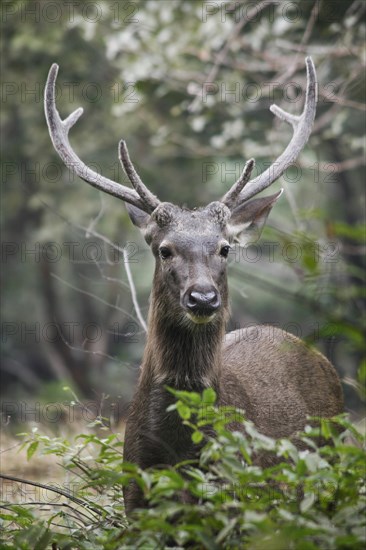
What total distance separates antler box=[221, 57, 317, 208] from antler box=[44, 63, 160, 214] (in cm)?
52

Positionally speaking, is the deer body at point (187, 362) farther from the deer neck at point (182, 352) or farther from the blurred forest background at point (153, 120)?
the blurred forest background at point (153, 120)

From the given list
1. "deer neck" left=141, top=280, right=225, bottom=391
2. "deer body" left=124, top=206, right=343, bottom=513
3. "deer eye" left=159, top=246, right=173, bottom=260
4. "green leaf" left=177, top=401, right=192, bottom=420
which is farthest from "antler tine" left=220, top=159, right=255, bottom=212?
"green leaf" left=177, top=401, right=192, bottom=420

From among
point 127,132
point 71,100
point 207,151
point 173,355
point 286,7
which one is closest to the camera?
point 173,355

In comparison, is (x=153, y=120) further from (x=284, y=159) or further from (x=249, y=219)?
(x=249, y=219)

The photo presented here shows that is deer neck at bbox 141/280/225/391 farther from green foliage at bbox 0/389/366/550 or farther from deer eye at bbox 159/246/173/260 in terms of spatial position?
green foliage at bbox 0/389/366/550

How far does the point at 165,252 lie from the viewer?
5957mm

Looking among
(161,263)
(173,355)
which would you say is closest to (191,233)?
(161,263)

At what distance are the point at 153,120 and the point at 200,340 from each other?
10.4 metres

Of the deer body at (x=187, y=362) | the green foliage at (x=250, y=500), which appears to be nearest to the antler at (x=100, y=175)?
the deer body at (x=187, y=362)

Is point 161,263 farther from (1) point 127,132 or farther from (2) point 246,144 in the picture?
(1) point 127,132

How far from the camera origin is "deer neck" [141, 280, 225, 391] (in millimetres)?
5773

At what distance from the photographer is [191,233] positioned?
5953 mm

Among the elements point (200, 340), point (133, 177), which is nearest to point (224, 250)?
point (200, 340)

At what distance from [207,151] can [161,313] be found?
7.66 metres
